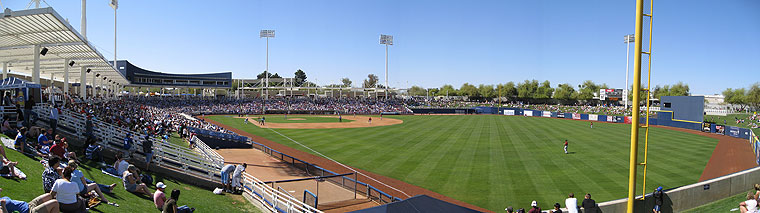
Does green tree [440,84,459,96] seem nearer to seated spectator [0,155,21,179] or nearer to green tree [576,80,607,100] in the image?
green tree [576,80,607,100]

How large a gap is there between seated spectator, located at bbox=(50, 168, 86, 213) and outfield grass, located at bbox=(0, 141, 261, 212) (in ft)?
2.86

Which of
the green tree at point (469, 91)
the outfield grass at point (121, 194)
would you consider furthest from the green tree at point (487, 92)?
the outfield grass at point (121, 194)

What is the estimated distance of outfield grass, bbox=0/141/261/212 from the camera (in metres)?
7.88

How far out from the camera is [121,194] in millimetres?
9578

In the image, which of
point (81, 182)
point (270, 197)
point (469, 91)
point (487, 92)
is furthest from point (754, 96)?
point (81, 182)

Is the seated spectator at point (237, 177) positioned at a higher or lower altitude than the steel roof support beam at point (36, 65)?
lower

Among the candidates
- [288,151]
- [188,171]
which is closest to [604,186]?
[188,171]

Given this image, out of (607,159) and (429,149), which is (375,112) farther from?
(607,159)

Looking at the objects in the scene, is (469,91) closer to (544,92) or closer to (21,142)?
(544,92)

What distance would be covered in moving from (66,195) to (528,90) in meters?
136

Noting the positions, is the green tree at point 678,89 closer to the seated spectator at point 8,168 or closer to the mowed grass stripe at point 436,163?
the mowed grass stripe at point 436,163

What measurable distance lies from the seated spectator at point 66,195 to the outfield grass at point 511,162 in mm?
12746

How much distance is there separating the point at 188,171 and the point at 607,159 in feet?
77.7

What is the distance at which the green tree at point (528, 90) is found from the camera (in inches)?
5123
